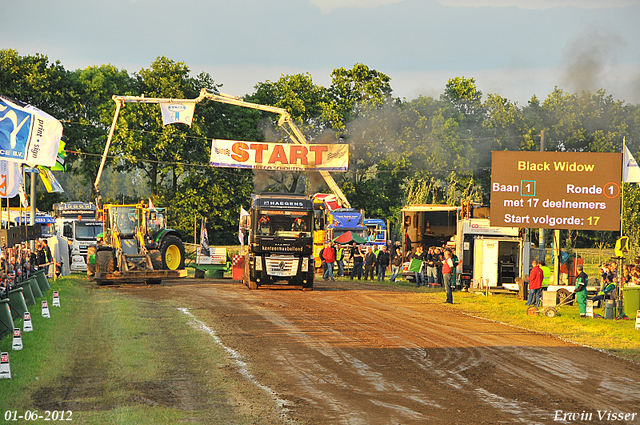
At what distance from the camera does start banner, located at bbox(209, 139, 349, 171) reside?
1698 inches

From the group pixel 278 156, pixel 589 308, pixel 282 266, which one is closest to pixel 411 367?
pixel 589 308

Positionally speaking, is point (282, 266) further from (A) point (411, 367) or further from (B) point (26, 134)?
(A) point (411, 367)

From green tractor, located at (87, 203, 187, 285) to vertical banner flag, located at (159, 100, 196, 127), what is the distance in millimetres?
12359

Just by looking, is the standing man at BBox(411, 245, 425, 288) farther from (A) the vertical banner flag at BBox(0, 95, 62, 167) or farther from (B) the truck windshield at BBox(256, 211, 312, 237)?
(A) the vertical banner flag at BBox(0, 95, 62, 167)

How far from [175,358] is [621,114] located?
62109 millimetres

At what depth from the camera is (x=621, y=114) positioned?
66250 mm

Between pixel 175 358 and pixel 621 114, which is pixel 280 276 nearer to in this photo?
pixel 175 358

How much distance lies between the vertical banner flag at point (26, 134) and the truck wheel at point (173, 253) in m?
14.2

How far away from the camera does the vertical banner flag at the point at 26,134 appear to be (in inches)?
611

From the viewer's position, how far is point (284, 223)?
90.3 feet

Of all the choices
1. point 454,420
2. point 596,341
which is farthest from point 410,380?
point 596,341

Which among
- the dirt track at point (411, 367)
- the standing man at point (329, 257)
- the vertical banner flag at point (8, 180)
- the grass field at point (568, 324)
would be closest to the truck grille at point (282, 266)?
the grass field at point (568, 324)

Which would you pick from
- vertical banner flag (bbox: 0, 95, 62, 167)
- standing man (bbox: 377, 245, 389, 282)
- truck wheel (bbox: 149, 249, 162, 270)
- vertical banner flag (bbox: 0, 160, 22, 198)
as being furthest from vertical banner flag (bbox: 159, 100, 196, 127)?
vertical banner flag (bbox: 0, 95, 62, 167)

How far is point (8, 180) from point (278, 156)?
26576mm
